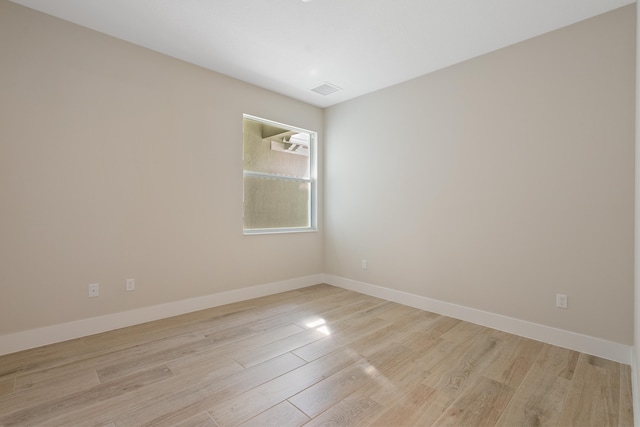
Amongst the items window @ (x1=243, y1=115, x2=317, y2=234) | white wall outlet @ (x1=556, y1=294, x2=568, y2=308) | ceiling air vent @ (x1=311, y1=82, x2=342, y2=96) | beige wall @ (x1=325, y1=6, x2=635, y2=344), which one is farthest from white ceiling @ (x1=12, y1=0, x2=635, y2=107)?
white wall outlet @ (x1=556, y1=294, x2=568, y2=308)

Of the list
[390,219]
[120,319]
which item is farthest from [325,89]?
[120,319]

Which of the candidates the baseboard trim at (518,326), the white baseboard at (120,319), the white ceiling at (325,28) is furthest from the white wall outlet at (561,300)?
the white baseboard at (120,319)

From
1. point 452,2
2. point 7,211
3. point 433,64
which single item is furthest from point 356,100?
point 7,211

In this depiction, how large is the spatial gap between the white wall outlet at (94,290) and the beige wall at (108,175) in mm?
42

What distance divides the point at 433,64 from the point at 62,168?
12.0ft

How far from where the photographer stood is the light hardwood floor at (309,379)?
5.35ft

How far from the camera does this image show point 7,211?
231 centimetres

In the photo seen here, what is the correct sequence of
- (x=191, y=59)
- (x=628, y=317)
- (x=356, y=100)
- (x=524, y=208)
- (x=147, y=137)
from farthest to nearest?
(x=356, y=100)
(x=191, y=59)
(x=147, y=137)
(x=524, y=208)
(x=628, y=317)

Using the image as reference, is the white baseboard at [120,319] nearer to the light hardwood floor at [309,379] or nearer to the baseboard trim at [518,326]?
the light hardwood floor at [309,379]

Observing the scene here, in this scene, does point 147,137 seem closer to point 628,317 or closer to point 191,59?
point 191,59

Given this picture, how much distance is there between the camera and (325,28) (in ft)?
8.52

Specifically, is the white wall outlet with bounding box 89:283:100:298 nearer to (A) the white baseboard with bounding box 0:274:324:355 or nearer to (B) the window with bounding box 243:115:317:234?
(A) the white baseboard with bounding box 0:274:324:355

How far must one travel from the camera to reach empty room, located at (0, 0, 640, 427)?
74.3 inches

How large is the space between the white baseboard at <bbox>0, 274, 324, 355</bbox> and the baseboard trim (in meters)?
1.53
